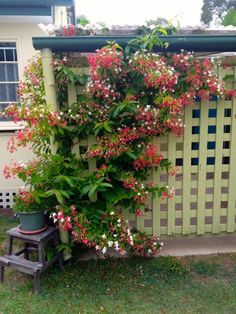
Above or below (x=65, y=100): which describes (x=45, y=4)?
above

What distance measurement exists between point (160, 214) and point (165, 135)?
0.84 m

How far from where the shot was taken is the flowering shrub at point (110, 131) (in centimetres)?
285

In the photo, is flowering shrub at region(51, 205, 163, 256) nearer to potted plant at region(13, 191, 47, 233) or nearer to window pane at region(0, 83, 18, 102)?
potted plant at region(13, 191, 47, 233)

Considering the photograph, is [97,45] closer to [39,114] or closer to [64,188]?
[39,114]

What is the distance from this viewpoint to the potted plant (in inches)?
119

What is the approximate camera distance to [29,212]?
300 cm

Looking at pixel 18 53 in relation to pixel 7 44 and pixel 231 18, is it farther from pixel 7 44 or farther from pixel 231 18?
pixel 231 18

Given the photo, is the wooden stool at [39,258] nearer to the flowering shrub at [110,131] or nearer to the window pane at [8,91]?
the flowering shrub at [110,131]

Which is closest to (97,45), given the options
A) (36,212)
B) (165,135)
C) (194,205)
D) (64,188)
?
(165,135)

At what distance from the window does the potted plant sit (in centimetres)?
263

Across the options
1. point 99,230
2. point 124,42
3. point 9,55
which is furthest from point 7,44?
point 99,230

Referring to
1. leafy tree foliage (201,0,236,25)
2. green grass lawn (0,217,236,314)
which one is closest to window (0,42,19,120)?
green grass lawn (0,217,236,314)

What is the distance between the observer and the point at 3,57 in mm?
5020

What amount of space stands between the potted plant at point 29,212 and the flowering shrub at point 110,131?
0.11 meters
